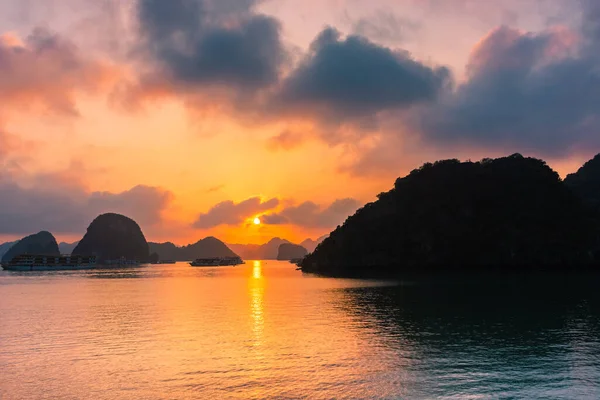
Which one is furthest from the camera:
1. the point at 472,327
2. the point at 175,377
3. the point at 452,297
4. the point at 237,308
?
the point at 452,297

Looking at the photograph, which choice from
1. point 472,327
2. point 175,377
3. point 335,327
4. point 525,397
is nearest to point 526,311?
point 472,327

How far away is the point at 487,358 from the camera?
135 ft

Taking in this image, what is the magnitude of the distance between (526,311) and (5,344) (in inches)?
2864

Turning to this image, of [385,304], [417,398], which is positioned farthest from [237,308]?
[417,398]

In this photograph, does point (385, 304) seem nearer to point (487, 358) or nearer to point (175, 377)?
point (487, 358)

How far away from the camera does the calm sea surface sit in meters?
33.4

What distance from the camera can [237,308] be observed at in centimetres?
8594

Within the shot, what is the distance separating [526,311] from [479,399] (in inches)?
1906

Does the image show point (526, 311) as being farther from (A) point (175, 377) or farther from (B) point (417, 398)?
(A) point (175, 377)

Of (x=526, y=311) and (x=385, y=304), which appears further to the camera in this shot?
(x=385, y=304)

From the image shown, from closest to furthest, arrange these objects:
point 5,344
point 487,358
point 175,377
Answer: point 175,377, point 487,358, point 5,344

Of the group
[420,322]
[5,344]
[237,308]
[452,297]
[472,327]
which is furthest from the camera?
[452,297]

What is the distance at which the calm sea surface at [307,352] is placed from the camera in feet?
110

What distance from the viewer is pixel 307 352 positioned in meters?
45.3
